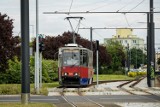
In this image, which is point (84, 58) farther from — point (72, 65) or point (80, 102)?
point (80, 102)

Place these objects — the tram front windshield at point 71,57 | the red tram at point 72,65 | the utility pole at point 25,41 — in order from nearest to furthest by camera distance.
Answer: the utility pole at point 25,41 → the red tram at point 72,65 → the tram front windshield at point 71,57

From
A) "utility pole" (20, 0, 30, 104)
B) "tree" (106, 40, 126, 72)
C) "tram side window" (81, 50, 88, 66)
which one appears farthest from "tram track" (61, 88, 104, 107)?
"tree" (106, 40, 126, 72)

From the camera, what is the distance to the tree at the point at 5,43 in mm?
44500

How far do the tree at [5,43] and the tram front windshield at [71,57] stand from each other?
4.60 meters

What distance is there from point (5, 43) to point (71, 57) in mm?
5979

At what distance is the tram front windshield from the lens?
44562 millimetres

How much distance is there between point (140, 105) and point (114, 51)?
12811cm

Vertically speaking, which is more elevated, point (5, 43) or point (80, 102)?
point (5, 43)

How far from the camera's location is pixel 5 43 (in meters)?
45.0

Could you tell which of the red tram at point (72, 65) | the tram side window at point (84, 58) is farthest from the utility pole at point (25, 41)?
the tram side window at point (84, 58)

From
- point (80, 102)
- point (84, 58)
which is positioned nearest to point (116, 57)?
point (84, 58)

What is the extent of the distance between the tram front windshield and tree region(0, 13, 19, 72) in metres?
4.60

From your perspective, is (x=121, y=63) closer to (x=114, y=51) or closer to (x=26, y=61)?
(x=114, y=51)

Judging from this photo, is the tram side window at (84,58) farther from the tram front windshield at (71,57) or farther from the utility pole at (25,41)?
the utility pole at (25,41)
